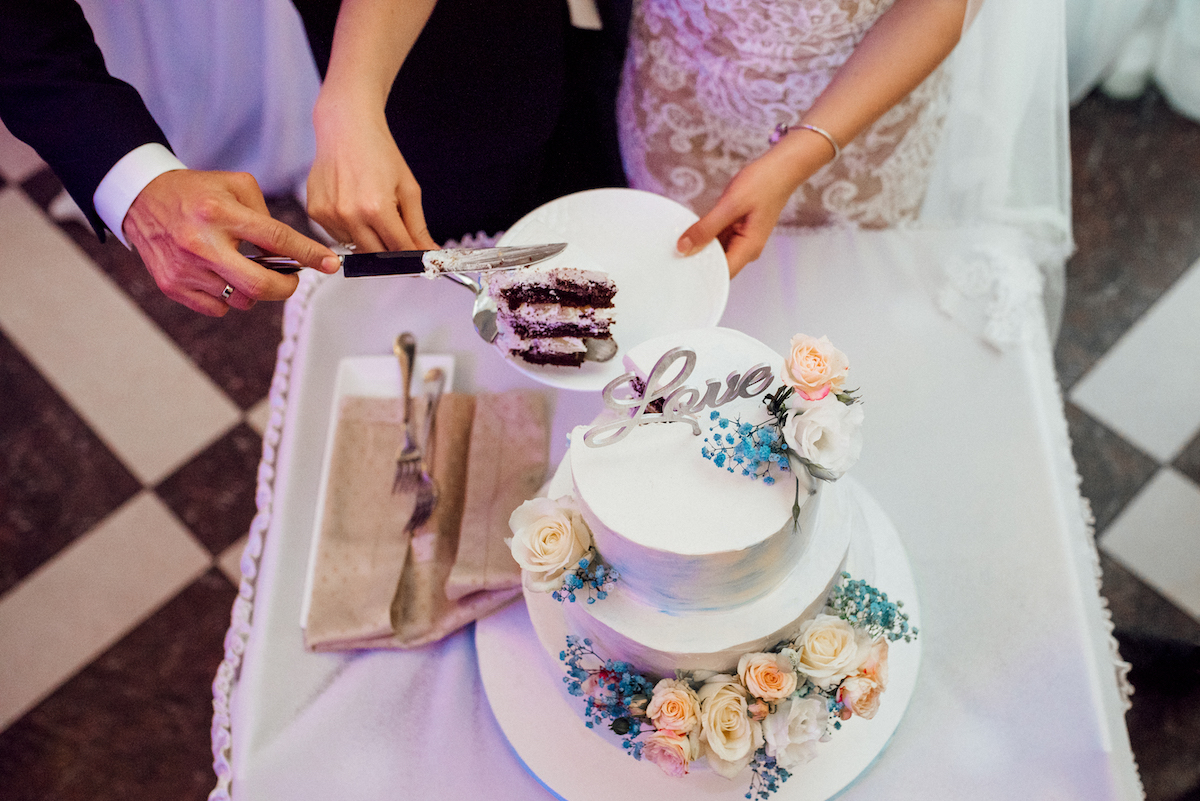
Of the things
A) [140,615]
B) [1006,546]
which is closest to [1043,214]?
[1006,546]

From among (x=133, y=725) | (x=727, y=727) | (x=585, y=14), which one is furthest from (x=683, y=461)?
(x=133, y=725)

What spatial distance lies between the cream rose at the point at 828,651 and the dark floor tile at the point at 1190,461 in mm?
2010

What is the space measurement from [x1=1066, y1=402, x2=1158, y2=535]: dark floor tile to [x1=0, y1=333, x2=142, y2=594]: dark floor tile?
2.94m

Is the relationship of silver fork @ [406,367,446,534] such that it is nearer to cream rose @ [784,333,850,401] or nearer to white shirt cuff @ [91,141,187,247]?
white shirt cuff @ [91,141,187,247]

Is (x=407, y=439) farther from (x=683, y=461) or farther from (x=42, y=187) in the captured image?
(x=42, y=187)

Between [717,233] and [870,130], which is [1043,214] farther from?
[717,233]

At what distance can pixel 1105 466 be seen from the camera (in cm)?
229

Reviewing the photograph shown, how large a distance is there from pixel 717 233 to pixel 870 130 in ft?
1.66

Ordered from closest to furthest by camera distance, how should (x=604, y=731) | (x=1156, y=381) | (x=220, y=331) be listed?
1. (x=604, y=731)
2. (x=1156, y=381)
3. (x=220, y=331)

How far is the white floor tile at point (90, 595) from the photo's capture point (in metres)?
2.21

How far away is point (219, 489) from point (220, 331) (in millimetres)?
580

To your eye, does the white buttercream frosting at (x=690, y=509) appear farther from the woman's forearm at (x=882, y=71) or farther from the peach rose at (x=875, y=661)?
the woman's forearm at (x=882, y=71)

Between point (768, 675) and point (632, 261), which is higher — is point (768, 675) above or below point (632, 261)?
below

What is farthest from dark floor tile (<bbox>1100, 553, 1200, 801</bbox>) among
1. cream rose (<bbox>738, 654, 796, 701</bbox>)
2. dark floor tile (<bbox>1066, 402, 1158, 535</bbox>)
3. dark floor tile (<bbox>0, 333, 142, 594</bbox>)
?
dark floor tile (<bbox>0, 333, 142, 594</bbox>)
